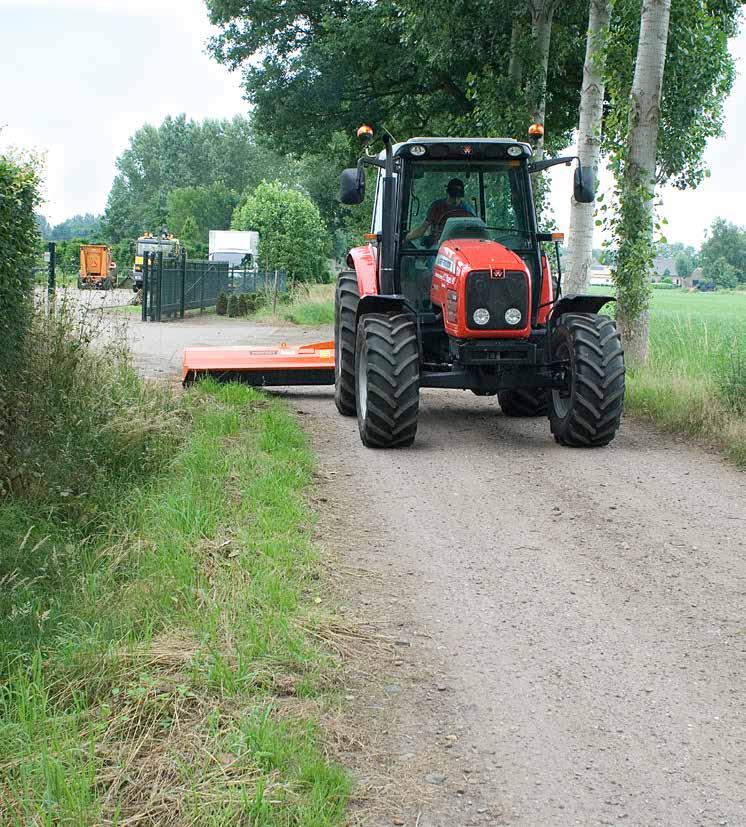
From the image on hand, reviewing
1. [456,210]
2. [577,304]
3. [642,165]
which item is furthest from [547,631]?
[642,165]

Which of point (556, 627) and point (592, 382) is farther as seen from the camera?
point (592, 382)

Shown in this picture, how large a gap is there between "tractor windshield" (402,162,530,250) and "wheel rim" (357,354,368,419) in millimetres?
1268

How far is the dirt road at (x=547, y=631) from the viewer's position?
12.1 ft

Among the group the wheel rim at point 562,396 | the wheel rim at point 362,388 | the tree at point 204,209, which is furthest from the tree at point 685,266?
the wheel rim at point 362,388

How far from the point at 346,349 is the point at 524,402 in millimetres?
1923

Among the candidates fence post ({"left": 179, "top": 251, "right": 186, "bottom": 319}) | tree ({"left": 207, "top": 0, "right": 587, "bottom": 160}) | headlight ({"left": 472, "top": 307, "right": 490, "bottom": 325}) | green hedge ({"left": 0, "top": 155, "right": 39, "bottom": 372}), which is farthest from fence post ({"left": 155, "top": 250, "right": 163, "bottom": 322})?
green hedge ({"left": 0, "top": 155, "right": 39, "bottom": 372})

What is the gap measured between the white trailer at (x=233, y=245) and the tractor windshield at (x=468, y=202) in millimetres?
41183

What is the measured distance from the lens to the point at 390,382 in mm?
9203

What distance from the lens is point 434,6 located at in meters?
21.1

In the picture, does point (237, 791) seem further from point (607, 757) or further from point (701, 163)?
point (701, 163)

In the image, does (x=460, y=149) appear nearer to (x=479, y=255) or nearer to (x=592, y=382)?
(x=479, y=255)

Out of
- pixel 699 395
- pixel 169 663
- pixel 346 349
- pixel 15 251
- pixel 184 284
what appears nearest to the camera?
pixel 169 663

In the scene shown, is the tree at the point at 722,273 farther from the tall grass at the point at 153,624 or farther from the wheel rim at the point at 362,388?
the tall grass at the point at 153,624

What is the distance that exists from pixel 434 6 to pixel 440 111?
629cm
